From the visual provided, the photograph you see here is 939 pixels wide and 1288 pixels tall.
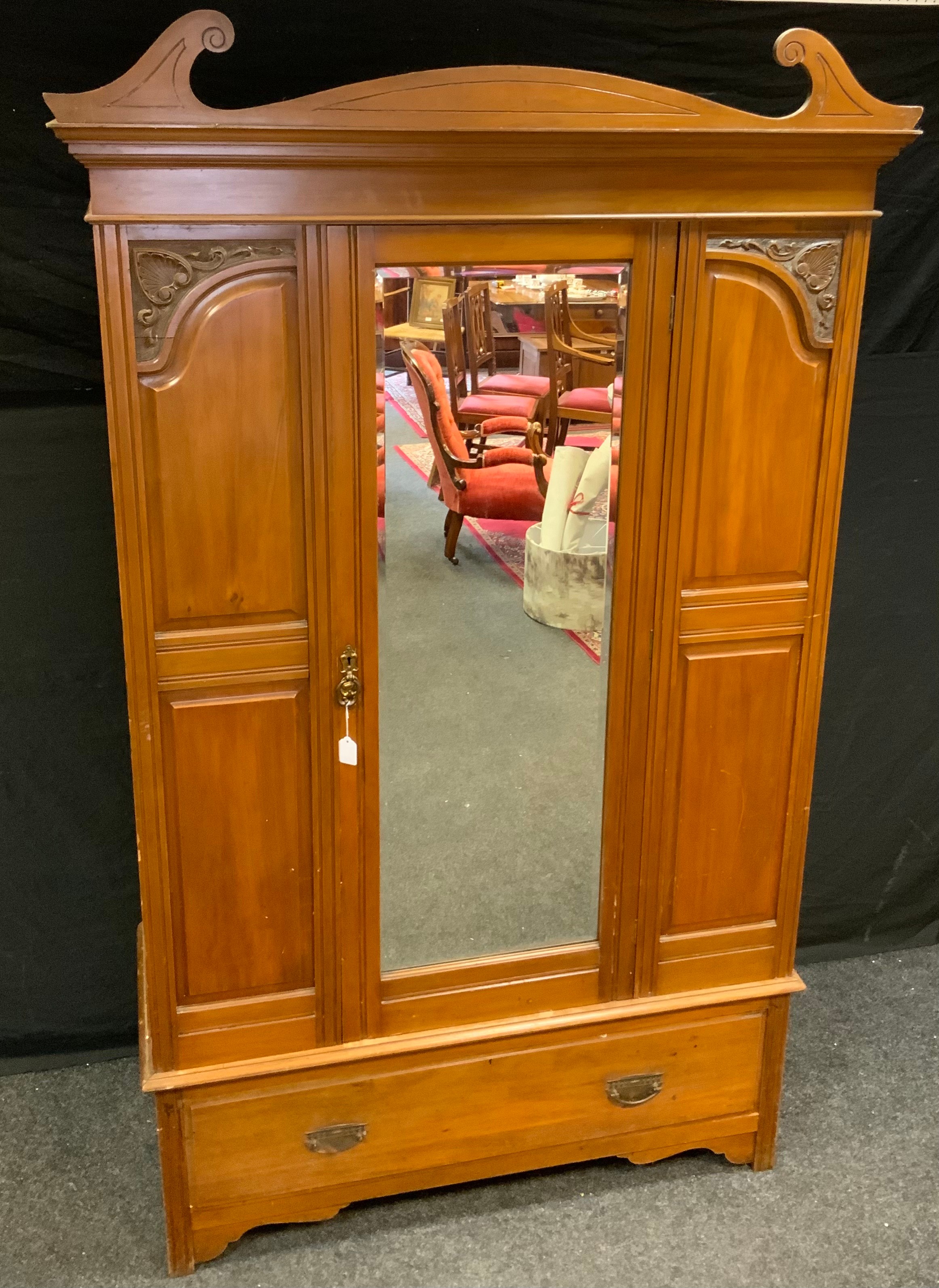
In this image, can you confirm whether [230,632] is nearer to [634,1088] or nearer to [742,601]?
[742,601]

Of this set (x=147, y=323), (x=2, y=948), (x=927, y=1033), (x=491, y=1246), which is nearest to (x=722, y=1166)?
(x=491, y=1246)

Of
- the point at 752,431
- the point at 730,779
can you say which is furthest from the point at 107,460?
the point at 730,779

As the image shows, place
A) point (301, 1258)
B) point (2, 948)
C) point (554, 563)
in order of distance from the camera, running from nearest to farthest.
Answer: point (554, 563) < point (301, 1258) < point (2, 948)

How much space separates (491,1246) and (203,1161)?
0.55m

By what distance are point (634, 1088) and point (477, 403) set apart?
4.29 ft

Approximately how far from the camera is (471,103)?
5.52ft

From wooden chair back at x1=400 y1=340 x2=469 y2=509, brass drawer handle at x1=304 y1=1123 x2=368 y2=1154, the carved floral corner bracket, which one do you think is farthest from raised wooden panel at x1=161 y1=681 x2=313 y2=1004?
the carved floral corner bracket

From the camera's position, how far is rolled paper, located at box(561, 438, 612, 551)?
193cm

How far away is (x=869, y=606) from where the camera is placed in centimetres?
281

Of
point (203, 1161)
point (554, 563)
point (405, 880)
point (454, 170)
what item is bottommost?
point (203, 1161)

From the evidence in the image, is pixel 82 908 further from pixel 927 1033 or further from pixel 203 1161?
pixel 927 1033

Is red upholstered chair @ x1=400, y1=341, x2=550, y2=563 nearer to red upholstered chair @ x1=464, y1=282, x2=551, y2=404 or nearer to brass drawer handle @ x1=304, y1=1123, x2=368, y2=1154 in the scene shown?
red upholstered chair @ x1=464, y1=282, x2=551, y2=404

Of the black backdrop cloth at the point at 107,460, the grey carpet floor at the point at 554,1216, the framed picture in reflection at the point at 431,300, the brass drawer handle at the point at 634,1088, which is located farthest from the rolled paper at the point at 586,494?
the grey carpet floor at the point at 554,1216

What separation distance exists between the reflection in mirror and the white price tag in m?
0.05
